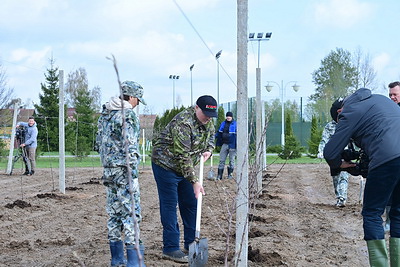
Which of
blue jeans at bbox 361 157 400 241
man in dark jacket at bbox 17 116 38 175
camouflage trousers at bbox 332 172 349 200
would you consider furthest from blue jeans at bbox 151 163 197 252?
A: man in dark jacket at bbox 17 116 38 175

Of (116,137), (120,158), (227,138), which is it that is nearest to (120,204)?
(120,158)

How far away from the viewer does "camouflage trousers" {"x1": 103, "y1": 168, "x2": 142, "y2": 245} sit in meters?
5.12

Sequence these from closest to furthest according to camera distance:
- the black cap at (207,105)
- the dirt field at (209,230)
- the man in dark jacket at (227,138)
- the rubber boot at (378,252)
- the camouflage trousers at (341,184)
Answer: the rubber boot at (378,252) → the black cap at (207,105) → the dirt field at (209,230) → the camouflage trousers at (341,184) → the man in dark jacket at (227,138)

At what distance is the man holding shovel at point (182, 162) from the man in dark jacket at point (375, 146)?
142cm

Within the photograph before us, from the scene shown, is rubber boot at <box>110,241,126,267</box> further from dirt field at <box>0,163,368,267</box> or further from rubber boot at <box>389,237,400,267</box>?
rubber boot at <box>389,237,400,267</box>

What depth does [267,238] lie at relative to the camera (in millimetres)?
7066

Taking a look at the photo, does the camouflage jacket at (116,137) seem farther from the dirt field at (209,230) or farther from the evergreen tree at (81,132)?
the evergreen tree at (81,132)

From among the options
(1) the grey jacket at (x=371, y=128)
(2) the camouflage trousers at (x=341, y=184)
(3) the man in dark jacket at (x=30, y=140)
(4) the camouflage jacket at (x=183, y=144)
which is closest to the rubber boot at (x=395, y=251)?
(1) the grey jacket at (x=371, y=128)

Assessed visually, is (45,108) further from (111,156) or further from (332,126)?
(111,156)

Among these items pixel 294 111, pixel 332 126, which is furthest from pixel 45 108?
pixel 332 126

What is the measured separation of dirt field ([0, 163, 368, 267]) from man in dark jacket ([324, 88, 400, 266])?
35.0 inches

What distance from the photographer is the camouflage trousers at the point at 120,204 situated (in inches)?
202

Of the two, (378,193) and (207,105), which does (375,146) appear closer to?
(378,193)

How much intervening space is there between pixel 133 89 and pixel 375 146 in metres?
2.14
